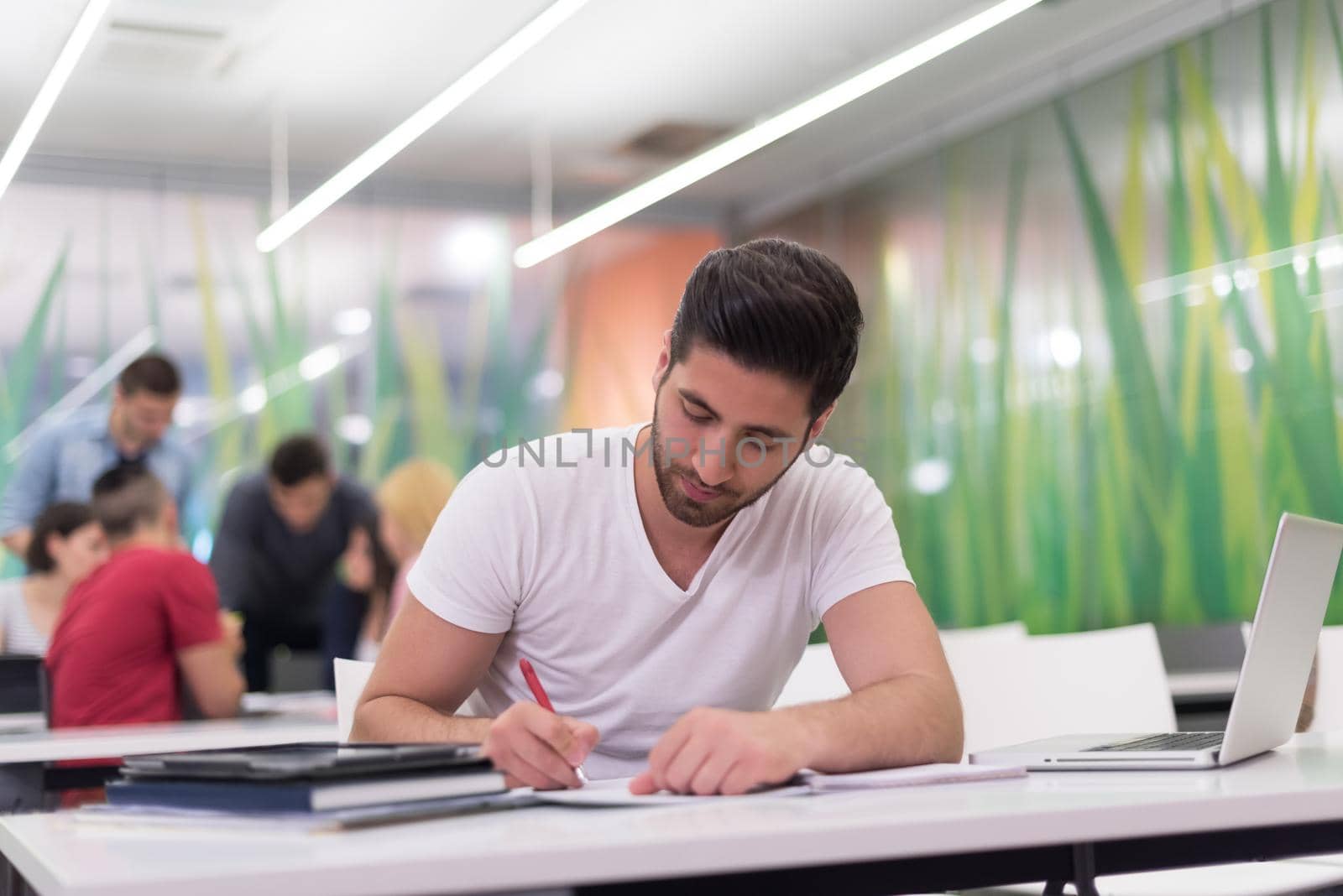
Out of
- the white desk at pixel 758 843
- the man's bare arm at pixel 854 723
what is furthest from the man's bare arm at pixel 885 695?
the white desk at pixel 758 843

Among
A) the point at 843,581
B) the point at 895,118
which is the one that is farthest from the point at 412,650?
the point at 895,118

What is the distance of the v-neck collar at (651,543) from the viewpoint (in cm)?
168

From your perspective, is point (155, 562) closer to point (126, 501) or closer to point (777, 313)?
point (126, 501)

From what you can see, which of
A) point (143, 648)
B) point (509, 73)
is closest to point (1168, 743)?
point (143, 648)

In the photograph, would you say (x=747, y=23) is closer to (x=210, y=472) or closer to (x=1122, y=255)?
(x=1122, y=255)

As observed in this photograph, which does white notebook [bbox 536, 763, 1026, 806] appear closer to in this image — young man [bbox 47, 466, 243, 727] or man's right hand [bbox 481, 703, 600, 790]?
man's right hand [bbox 481, 703, 600, 790]

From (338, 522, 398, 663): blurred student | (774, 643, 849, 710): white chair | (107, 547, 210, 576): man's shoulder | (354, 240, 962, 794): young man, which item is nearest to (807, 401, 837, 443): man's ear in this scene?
(354, 240, 962, 794): young man

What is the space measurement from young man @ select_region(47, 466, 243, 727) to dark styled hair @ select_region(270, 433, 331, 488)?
235cm

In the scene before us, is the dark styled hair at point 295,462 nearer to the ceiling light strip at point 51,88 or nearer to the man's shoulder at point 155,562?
the ceiling light strip at point 51,88

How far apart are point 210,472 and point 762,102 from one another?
3.21 meters

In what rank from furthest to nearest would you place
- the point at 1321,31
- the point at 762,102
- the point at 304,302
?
the point at 304,302
the point at 762,102
the point at 1321,31

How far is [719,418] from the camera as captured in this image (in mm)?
1571

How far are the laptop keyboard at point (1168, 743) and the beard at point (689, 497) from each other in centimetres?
46

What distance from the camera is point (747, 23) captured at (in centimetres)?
574
